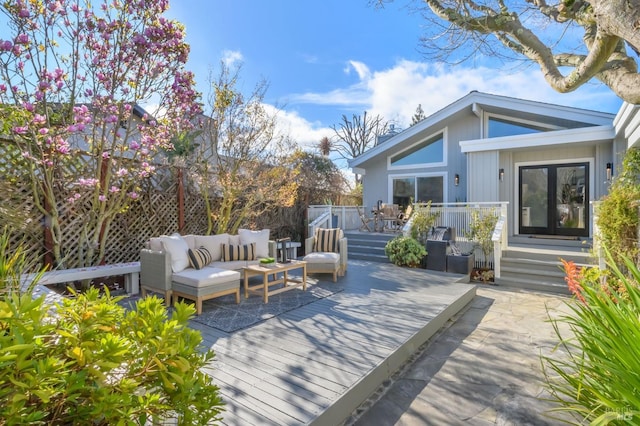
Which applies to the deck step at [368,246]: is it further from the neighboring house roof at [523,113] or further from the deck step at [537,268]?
the neighboring house roof at [523,113]

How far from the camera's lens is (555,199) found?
9.23 meters

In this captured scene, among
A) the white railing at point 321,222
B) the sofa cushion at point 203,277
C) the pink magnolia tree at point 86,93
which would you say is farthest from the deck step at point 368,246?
the pink magnolia tree at point 86,93

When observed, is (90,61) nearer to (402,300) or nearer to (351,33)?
(402,300)

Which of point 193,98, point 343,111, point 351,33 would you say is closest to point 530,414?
point 193,98

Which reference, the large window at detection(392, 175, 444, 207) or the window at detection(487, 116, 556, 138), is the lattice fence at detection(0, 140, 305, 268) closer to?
the large window at detection(392, 175, 444, 207)

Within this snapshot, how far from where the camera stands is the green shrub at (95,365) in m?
0.93

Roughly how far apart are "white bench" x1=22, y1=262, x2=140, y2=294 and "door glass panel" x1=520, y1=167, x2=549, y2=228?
33.9ft

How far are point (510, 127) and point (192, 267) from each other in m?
10.2

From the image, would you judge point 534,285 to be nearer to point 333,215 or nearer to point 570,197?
point 570,197

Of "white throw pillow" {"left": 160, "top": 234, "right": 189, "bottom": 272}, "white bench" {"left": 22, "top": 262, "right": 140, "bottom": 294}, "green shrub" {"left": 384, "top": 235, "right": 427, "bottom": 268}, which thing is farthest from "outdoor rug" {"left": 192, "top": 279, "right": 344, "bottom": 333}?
"green shrub" {"left": 384, "top": 235, "right": 427, "bottom": 268}

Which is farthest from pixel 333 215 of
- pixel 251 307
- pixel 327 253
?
pixel 251 307

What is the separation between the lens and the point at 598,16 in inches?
105

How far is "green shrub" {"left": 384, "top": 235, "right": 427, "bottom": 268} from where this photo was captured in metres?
7.74

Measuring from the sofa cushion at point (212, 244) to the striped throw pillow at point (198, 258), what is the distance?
32 cm
